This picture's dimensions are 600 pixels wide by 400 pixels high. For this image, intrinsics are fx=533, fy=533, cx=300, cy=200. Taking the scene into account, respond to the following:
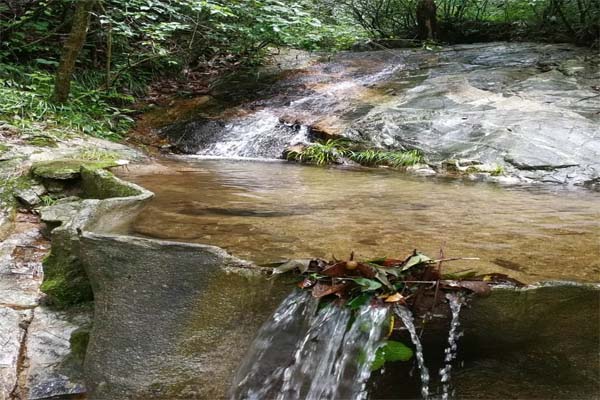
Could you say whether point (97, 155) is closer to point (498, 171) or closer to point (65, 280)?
point (65, 280)

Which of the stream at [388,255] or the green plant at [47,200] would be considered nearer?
the stream at [388,255]

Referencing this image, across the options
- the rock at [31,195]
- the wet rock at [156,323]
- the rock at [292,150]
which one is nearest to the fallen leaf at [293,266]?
the wet rock at [156,323]

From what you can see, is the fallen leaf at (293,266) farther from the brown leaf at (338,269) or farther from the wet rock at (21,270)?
the wet rock at (21,270)

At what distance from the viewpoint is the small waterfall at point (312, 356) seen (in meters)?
1.81

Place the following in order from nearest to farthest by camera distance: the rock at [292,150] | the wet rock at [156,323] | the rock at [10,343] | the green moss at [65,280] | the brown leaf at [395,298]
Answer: the brown leaf at [395,298]
the wet rock at [156,323]
the rock at [10,343]
the green moss at [65,280]
the rock at [292,150]

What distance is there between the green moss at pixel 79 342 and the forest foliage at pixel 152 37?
3.25 meters

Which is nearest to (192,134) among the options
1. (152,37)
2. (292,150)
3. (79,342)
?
(152,37)

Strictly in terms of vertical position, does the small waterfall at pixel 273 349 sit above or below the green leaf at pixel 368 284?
below

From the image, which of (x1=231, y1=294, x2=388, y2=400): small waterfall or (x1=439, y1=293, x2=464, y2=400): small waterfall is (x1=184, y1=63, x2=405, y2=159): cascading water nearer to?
(x1=231, y1=294, x2=388, y2=400): small waterfall

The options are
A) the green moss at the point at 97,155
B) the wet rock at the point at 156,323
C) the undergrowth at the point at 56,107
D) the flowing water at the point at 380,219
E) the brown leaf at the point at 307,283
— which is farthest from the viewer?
the undergrowth at the point at 56,107

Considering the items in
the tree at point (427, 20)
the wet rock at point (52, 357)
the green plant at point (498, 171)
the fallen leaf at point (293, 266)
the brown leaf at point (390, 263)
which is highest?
the tree at point (427, 20)

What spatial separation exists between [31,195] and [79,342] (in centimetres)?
159

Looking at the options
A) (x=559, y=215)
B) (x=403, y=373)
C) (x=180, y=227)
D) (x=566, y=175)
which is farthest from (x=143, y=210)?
(x=566, y=175)

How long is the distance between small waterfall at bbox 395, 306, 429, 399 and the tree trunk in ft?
17.6
